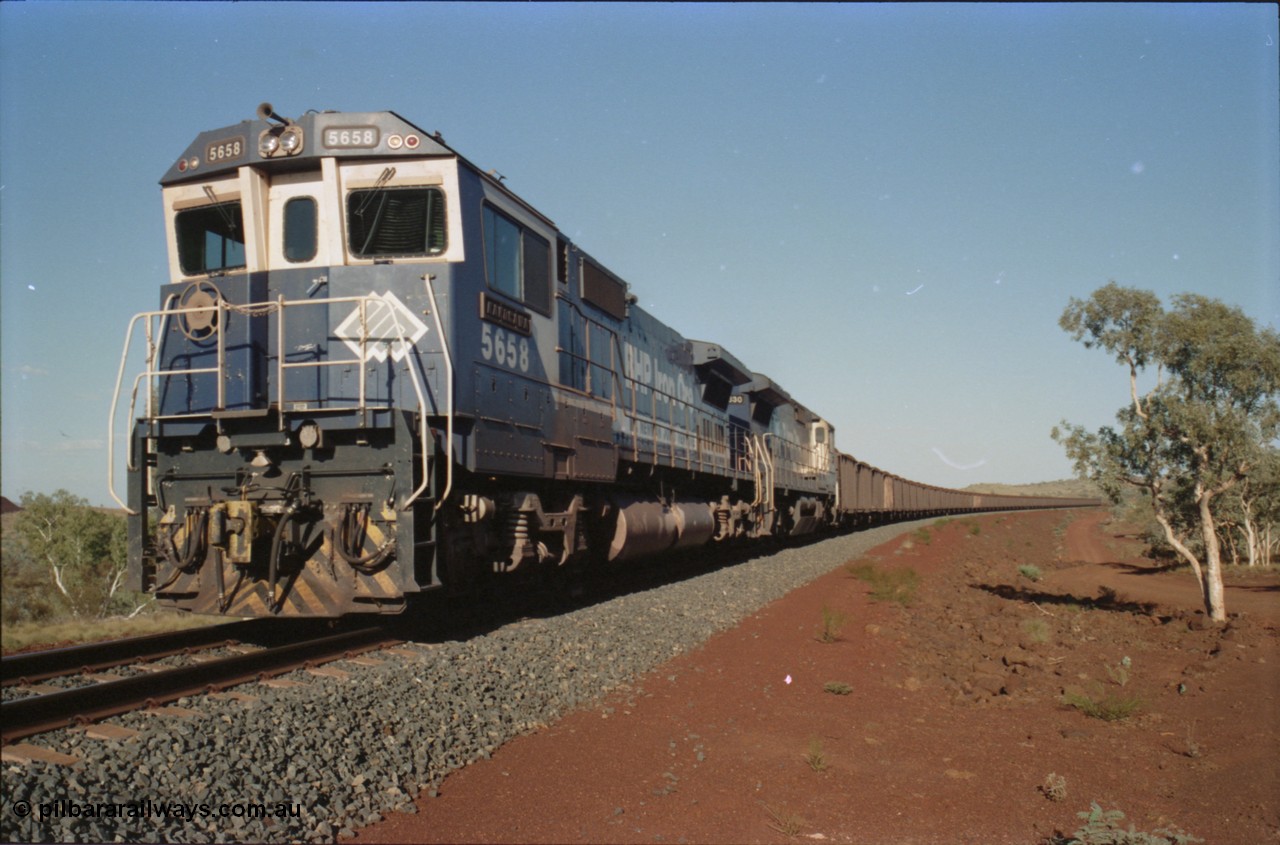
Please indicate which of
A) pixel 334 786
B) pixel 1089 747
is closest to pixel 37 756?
pixel 334 786

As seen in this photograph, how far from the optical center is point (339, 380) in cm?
774

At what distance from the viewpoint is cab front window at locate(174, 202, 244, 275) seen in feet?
26.5

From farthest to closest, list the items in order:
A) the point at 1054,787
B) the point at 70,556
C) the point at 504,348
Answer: the point at 70,556
the point at 504,348
the point at 1054,787

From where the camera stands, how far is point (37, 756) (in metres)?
4.29

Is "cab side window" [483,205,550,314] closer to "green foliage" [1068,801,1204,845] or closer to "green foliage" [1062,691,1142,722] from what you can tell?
"green foliage" [1062,691,1142,722]

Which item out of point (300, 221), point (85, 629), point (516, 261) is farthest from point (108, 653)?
point (516, 261)

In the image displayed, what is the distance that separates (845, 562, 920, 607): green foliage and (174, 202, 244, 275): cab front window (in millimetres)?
9838

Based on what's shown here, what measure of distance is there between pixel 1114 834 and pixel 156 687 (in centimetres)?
552

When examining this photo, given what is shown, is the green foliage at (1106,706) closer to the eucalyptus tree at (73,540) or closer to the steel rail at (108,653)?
the steel rail at (108,653)

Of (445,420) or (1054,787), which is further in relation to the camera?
(445,420)

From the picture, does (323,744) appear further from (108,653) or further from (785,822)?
(108,653)

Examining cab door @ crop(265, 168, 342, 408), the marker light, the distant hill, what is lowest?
the distant hill

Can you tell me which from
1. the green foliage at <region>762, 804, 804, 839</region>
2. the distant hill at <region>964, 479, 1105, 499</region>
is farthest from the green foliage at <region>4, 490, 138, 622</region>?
the distant hill at <region>964, 479, 1105, 499</region>

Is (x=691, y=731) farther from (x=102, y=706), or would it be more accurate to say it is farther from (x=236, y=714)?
(x=102, y=706)
